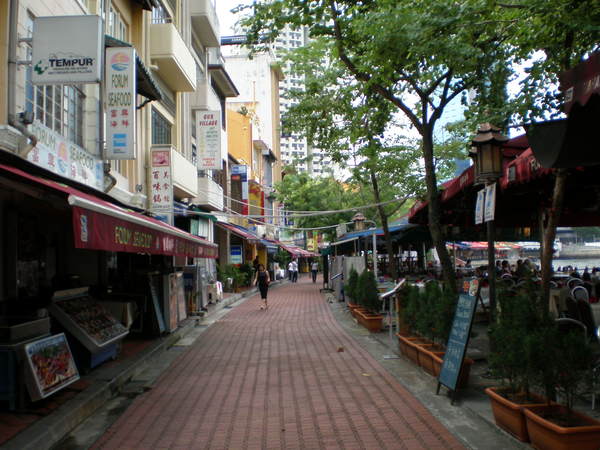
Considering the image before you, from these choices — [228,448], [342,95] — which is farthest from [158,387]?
[342,95]

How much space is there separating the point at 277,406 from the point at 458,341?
2.34 m

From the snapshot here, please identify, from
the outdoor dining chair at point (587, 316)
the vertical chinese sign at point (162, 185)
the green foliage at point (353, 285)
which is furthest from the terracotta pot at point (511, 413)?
→ the vertical chinese sign at point (162, 185)

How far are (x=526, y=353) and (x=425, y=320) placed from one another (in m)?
3.48

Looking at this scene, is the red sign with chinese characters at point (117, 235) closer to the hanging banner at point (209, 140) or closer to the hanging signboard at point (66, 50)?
the hanging signboard at point (66, 50)

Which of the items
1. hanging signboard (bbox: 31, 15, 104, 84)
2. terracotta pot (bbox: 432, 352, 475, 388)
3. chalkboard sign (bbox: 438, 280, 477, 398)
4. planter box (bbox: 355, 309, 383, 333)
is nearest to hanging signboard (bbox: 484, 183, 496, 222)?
chalkboard sign (bbox: 438, 280, 477, 398)

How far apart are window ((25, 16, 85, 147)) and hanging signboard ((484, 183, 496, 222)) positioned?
24.1 feet

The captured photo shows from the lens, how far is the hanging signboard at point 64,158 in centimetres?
897

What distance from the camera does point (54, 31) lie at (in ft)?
28.8

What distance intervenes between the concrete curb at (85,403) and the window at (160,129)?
8296 mm

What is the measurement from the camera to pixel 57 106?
420 inches

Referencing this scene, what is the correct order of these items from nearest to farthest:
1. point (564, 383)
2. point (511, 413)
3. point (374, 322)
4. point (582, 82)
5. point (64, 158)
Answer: point (582, 82) < point (564, 383) < point (511, 413) < point (64, 158) < point (374, 322)

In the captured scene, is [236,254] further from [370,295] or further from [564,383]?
[564,383]

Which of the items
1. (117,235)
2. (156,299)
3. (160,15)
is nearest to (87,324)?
(117,235)

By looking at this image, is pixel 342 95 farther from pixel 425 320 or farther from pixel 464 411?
pixel 464 411
